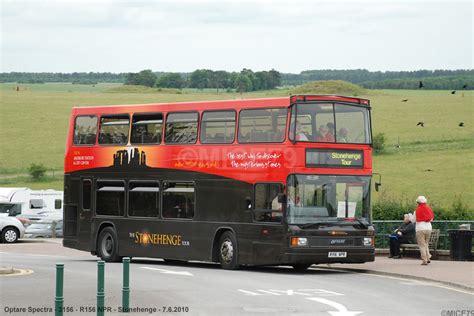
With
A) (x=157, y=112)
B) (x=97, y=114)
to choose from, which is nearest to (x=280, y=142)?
(x=157, y=112)

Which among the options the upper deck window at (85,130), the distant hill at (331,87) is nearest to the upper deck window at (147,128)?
the upper deck window at (85,130)

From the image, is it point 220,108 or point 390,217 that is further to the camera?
point 390,217

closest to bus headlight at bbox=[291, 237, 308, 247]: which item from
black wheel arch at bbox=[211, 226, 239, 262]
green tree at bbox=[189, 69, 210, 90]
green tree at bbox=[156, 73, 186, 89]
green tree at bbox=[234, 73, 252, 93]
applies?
black wheel arch at bbox=[211, 226, 239, 262]

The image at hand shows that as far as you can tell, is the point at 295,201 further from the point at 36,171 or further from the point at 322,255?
the point at 36,171

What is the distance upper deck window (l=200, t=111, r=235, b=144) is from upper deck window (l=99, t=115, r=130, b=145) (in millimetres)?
3118

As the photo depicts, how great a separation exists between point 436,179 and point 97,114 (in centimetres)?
5332

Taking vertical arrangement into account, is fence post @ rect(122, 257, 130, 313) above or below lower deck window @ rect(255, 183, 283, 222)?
below

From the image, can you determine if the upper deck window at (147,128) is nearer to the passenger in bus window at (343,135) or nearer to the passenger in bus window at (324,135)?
the passenger in bus window at (324,135)

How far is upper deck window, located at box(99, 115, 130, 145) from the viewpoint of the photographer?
102ft

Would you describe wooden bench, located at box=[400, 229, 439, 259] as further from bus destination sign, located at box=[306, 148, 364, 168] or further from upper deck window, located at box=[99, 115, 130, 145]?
upper deck window, located at box=[99, 115, 130, 145]

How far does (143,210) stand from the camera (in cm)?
3039

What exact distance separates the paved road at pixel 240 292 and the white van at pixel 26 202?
1276 inches

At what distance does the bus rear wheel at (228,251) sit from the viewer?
27.6 metres

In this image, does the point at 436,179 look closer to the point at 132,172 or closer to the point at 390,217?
the point at 390,217
